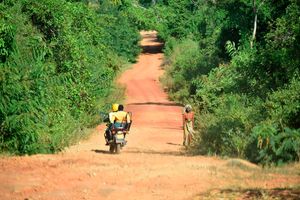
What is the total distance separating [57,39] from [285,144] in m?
14.1

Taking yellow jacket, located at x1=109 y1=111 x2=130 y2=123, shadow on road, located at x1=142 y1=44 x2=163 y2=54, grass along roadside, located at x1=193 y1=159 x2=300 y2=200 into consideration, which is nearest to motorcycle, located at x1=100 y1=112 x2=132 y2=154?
yellow jacket, located at x1=109 y1=111 x2=130 y2=123

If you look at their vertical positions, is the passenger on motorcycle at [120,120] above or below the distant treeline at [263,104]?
below

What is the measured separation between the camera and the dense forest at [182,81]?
12.7 metres

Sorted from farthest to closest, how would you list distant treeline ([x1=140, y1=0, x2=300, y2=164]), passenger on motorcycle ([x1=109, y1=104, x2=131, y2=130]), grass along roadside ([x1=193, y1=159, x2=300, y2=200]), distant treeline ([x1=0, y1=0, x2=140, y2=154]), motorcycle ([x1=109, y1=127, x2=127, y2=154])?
passenger on motorcycle ([x1=109, y1=104, x2=131, y2=130]) → motorcycle ([x1=109, y1=127, x2=127, y2=154]) → distant treeline ([x1=0, y1=0, x2=140, y2=154]) → distant treeline ([x1=140, y1=0, x2=300, y2=164]) → grass along roadside ([x1=193, y1=159, x2=300, y2=200])

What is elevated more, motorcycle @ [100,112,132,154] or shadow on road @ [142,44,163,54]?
motorcycle @ [100,112,132,154]

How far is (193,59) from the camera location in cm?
3928

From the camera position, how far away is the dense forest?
1273cm

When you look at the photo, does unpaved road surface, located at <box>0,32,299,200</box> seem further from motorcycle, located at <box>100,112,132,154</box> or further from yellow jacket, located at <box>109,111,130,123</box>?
yellow jacket, located at <box>109,111,130,123</box>

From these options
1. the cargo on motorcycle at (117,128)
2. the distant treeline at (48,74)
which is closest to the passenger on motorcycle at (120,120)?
the cargo on motorcycle at (117,128)

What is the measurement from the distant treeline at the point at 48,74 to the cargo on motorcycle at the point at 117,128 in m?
1.35

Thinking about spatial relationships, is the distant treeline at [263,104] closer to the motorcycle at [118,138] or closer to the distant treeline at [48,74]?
the motorcycle at [118,138]

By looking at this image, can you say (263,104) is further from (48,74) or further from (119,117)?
(48,74)

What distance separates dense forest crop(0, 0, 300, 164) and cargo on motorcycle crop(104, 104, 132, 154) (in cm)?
135

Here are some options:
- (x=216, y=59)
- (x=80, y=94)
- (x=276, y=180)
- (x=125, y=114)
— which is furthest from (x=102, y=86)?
(x=276, y=180)
